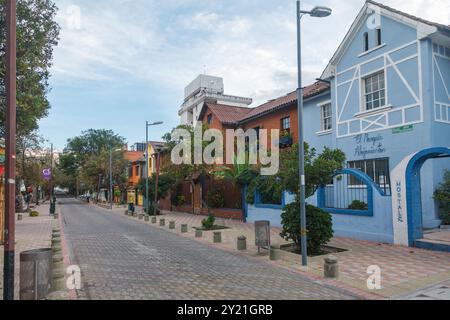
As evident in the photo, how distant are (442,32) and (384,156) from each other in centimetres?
476

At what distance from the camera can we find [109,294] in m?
6.84

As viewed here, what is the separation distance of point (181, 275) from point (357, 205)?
8.14 metres

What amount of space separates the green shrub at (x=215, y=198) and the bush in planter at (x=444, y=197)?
13422 mm

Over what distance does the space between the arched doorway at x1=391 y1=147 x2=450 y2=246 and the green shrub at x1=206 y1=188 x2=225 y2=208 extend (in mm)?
13299

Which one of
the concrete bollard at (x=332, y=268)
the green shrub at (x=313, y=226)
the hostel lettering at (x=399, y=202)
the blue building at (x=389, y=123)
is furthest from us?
the blue building at (x=389, y=123)

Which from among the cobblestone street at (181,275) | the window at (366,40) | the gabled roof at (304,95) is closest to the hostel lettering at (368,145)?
the gabled roof at (304,95)

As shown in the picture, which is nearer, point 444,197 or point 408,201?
point 408,201

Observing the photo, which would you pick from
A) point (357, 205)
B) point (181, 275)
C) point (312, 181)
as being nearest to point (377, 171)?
point (357, 205)

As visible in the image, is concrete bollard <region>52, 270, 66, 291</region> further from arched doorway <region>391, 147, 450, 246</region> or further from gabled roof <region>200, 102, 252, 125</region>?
gabled roof <region>200, 102, 252, 125</region>

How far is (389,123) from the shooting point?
13758 mm

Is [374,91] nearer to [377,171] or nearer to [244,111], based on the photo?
[377,171]

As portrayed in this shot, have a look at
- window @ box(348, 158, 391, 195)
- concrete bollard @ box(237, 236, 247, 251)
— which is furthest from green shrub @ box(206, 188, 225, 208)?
concrete bollard @ box(237, 236, 247, 251)

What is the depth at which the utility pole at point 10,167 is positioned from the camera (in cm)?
576

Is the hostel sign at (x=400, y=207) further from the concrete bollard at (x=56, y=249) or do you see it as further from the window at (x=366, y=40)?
the concrete bollard at (x=56, y=249)
